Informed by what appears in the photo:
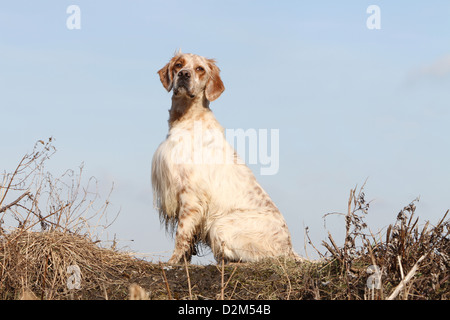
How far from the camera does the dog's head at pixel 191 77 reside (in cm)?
828

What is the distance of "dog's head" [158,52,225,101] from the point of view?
8.28m

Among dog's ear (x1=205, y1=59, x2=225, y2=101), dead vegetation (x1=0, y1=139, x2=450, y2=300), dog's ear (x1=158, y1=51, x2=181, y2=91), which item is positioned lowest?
dead vegetation (x1=0, y1=139, x2=450, y2=300)

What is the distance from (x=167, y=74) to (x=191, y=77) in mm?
567

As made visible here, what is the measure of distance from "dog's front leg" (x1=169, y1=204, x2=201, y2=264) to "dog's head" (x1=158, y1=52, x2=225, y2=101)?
162cm

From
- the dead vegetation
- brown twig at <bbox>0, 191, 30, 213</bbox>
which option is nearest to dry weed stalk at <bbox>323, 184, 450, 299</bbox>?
the dead vegetation

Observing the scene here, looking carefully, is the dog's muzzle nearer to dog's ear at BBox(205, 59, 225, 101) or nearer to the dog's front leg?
dog's ear at BBox(205, 59, 225, 101)

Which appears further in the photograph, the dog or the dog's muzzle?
the dog's muzzle

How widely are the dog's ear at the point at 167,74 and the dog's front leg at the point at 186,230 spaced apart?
180 cm

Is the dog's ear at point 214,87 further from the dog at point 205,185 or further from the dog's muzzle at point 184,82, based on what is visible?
the dog's muzzle at point 184,82
